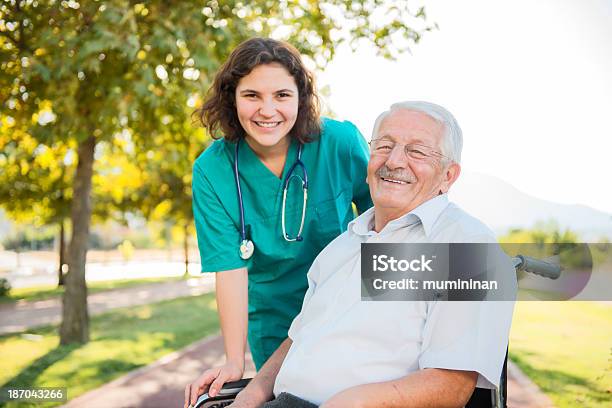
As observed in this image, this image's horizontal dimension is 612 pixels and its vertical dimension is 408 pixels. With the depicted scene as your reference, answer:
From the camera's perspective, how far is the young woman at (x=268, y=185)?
7.17ft

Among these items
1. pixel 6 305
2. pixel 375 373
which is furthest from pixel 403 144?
pixel 6 305

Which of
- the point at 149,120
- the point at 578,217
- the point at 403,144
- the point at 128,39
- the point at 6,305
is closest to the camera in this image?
the point at 403,144

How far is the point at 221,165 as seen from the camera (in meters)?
2.33

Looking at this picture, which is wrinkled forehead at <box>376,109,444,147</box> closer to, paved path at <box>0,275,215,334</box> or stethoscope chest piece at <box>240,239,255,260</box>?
stethoscope chest piece at <box>240,239,255,260</box>

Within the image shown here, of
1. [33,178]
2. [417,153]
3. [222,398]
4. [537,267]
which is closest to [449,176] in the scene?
[417,153]

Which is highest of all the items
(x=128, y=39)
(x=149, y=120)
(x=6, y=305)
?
(x=128, y=39)

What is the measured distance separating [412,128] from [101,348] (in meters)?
6.60

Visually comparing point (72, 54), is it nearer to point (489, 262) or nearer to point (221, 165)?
point (221, 165)

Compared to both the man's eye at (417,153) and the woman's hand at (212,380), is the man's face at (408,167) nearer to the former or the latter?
the man's eye at (417,153)

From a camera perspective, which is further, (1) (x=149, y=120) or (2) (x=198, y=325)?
(2) (x=198, y=325)

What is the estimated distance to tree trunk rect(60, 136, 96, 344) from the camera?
25.1 ft

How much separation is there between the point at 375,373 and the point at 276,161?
0.99 metres

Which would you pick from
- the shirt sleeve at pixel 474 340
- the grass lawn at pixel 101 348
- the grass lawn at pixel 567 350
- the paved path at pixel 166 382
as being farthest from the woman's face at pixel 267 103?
the grass lawn at pixel 101 348

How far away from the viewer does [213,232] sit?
7.44 feet
